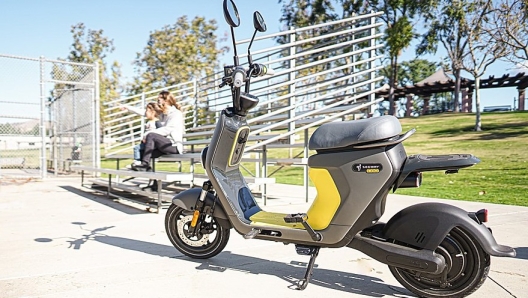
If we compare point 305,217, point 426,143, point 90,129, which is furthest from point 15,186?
point 426,143

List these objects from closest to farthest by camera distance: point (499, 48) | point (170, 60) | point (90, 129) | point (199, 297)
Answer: point (199, 297)
point (90, 129)
point (499, 48)
point (170, 60)

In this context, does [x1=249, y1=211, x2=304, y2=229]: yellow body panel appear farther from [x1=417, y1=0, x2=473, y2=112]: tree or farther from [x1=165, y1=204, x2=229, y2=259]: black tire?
[x1=417, y1=0, x2=473, y2=112]: tree

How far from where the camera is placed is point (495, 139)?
59.2 feet

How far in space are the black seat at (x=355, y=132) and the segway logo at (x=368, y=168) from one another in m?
0.14

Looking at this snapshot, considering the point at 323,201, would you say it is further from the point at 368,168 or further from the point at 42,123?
the point at 42,123

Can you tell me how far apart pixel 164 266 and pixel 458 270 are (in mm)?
2104

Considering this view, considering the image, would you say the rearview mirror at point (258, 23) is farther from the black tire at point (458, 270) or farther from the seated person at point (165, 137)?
the seated person at point (165, 137)

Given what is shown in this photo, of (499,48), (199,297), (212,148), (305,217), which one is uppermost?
(499,48)

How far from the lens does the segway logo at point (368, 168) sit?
9.25 feet

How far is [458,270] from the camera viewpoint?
107 inches

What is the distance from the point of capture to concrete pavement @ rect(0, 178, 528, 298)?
9.80 ft

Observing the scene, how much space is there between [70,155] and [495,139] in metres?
15.2

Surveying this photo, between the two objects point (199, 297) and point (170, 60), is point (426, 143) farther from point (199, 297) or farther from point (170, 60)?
point (199, 297)

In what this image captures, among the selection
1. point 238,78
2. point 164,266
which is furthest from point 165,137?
point 238,78
